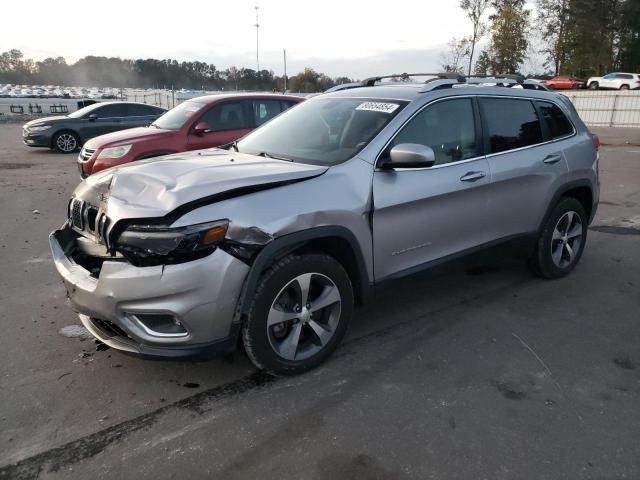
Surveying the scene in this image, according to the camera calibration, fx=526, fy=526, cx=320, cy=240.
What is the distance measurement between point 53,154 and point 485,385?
595 inches

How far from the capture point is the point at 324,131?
393 centimetres

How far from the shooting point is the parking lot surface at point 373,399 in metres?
2.52

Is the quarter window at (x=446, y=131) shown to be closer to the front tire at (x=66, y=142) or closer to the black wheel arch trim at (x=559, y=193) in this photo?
the black wheel arch trim at (x=559, y=193)

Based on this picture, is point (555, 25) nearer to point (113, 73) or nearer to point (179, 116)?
point (179, 116)

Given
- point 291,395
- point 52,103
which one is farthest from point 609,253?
point 52,103

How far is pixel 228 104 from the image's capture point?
8.90 meters

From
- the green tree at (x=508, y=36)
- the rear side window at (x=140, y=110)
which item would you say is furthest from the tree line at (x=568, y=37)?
the rear side window at (x=140, y=110)

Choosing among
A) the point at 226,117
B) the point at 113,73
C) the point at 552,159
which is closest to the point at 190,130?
the point at 226,117

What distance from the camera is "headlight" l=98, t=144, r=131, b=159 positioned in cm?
828

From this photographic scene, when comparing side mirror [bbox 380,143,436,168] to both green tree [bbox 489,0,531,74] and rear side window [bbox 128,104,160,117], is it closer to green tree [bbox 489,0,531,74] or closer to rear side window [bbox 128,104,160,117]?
rear side window [bbox 128,104,160,117]

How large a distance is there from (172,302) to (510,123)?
126 inches

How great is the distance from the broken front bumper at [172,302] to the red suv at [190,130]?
5841 mm

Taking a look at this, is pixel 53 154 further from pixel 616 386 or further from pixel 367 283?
pixel 616 386

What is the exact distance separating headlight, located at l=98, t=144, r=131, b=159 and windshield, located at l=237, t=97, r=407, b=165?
15.1 feet
